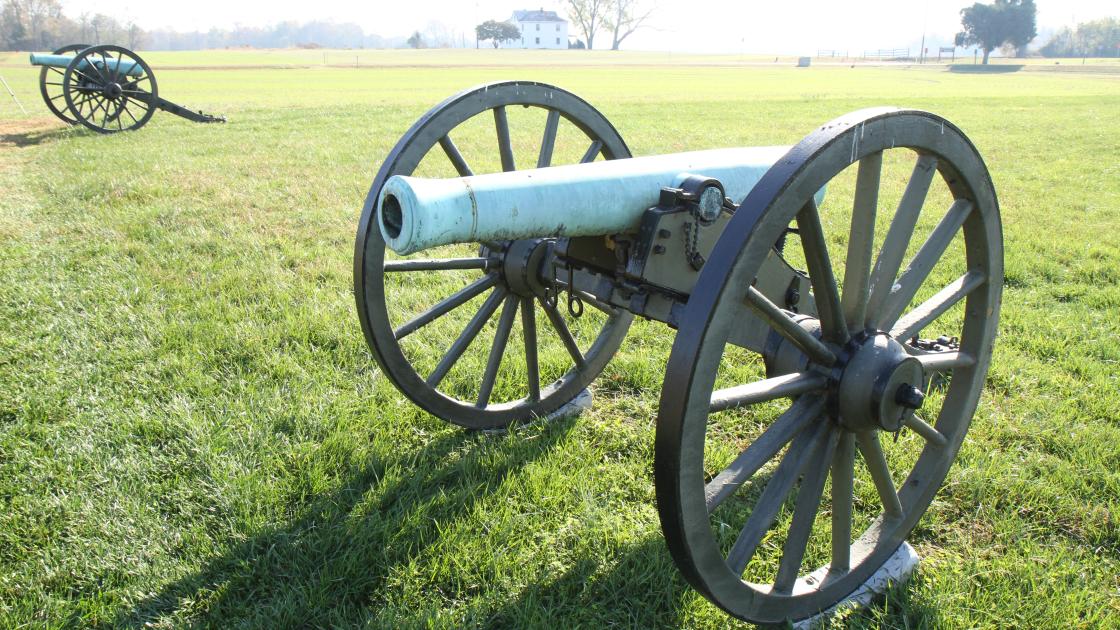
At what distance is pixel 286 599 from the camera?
244 centimetres

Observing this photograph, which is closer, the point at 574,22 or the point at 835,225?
the point at 835,225

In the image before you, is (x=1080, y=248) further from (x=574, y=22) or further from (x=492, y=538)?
(x=574, y=22)

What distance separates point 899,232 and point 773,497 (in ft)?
2.91

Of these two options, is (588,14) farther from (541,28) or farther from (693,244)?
(693,244)

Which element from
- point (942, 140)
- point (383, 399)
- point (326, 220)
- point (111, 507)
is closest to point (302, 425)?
point (383, 399)

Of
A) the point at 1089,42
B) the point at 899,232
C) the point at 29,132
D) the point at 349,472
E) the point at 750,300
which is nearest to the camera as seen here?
the point at 750,300

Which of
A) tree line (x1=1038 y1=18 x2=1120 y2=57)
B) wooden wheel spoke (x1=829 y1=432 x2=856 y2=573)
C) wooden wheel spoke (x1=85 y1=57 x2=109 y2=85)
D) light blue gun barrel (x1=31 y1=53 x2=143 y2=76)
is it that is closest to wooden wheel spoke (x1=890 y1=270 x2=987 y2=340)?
wooden wheel spoke (x1=829 y1=432 x2=856 y2=573)

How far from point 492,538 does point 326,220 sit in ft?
17.6

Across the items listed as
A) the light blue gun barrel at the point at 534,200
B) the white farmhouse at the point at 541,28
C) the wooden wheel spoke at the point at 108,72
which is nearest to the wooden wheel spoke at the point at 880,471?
the light blue gun barrel at the point at 534,200

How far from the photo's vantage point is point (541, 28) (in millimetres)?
122312

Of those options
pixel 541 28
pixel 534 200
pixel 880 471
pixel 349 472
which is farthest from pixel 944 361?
pixel 541 28

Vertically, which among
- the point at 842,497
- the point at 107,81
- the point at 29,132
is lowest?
the point at 842,497

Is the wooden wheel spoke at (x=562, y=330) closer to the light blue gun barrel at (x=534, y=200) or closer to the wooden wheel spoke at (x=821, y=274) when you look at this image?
the light blue gun barrel at (x=534, y=200)

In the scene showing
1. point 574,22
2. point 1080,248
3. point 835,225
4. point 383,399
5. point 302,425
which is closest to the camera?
point 302,425
